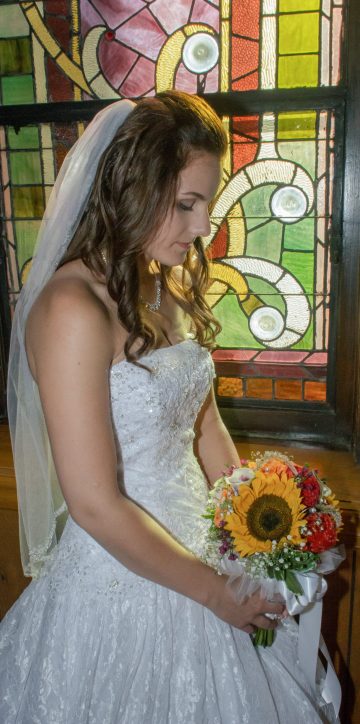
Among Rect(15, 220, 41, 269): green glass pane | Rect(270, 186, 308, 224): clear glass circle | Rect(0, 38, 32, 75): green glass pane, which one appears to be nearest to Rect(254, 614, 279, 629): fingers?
Rect(270, 186, 308, 224): clear glass circle

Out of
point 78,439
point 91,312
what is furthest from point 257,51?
point 78,439

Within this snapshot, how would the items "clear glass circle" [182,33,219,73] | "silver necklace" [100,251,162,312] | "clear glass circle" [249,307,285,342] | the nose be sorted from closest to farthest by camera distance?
1. the nose
2. "silver necklace" [100,251,162,312]
3. "clear glass circle" [182,33,219,73]
4. "clear glass circle" [249,307,285,342]

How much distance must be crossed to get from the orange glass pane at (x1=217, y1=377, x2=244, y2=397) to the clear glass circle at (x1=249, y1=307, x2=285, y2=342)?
0.19 meters

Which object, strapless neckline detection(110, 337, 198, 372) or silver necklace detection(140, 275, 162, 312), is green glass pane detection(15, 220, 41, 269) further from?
strapless neckline detection(110, 337, 198, 372)

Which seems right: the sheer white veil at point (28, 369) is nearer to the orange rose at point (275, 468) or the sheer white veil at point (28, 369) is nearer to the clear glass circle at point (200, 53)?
the orange rose at point (275, 468)

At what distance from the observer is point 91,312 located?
1.15m

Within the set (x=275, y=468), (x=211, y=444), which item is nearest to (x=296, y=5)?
(x=211, y=444)

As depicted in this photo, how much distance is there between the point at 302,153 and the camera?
6.64ft

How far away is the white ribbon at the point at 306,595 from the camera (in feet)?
4.01

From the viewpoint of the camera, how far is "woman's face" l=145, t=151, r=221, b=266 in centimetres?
131

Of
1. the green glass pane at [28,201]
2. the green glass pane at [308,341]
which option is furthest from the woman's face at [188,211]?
the green glass pane at [28,201]

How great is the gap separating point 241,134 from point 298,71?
0.88ft

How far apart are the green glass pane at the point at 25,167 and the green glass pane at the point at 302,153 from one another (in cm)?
91

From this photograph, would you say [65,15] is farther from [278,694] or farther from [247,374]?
[278,694]
